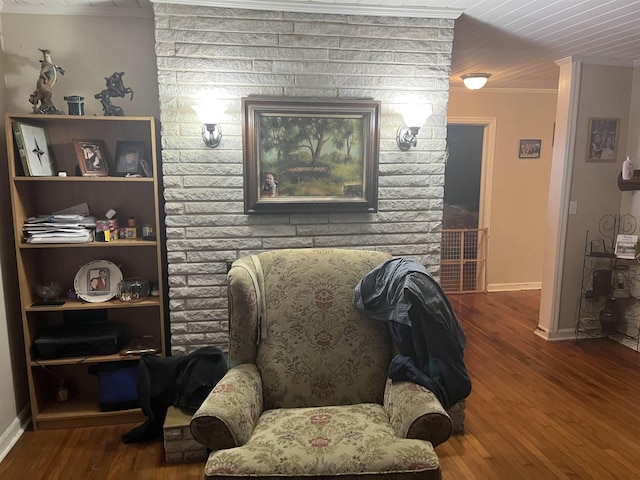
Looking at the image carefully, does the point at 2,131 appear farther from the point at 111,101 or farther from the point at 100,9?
the point at 100,9

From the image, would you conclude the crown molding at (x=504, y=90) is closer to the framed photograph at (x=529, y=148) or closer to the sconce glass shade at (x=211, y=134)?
the framed photograph at (x=529, y=148)

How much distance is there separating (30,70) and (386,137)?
78.5 inches

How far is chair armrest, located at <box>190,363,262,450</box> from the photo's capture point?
5.25 ft

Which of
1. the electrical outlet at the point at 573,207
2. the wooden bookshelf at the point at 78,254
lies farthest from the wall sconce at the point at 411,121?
the electrical outlet at the point at 573,207

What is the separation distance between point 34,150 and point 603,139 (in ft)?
13.0

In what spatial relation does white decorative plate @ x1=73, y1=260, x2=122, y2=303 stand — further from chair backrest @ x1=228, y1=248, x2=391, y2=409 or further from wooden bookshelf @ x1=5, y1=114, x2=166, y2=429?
chair backrest @ x1=228, y1=248, x2=391, y2=409

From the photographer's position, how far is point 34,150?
A: 2.42 meters

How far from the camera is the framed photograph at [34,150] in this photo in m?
2.34

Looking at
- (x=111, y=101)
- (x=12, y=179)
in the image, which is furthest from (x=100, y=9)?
(x=12, y=179)

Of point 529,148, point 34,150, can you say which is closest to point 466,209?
point 529,148

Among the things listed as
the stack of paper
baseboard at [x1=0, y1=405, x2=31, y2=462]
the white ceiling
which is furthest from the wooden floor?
the white ceiling

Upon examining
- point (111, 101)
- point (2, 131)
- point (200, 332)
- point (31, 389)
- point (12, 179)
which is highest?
point (111, 101)

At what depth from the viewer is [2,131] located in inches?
97.6

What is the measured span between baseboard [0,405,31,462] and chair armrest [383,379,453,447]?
76.4 inches
